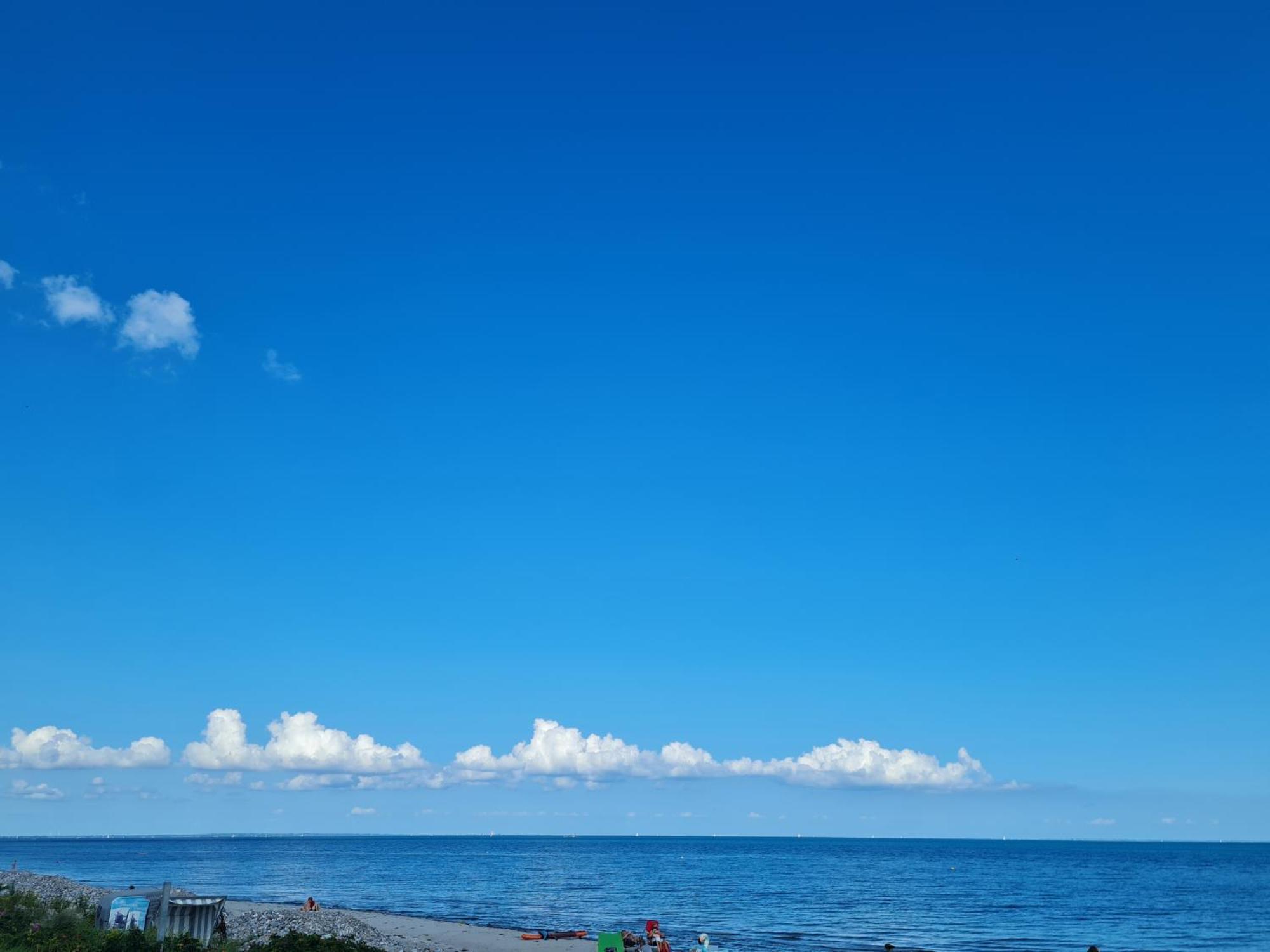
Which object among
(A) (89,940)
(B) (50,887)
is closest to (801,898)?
(B) (50,887)

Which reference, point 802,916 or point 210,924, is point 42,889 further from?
point 802,916

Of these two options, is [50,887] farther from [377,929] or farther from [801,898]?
[801,898]

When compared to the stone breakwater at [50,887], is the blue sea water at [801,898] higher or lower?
lower

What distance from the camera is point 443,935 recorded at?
6203cm

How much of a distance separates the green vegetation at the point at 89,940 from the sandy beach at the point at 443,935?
1396 centimetres

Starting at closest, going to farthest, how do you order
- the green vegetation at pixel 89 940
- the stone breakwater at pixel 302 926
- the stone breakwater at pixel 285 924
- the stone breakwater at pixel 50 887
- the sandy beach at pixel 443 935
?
the green vegetation at pixel 89 940 < the stone breakwater at pixel 285 924 < the stone breakwater at pixel 302 926 < the sandy beach at pixel 443 935 < the stone breakwater at pixel 50 887

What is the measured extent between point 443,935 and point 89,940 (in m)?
30.8

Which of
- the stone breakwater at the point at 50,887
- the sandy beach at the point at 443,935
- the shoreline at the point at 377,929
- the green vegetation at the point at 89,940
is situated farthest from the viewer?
the stone breakwater at the point at 50,887

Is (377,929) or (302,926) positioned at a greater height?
(302,926)

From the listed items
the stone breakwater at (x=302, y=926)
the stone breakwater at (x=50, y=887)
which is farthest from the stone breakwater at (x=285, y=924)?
the stone breakwater at (x=50, y=887)

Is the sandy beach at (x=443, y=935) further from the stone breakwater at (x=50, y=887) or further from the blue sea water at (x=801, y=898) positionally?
the stone breakwater at (x=50, y=887)

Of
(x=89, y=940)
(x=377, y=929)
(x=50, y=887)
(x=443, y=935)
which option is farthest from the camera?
(x=50, y=887)

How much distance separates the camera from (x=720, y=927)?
71.2m

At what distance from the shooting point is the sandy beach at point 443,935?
55.5m
